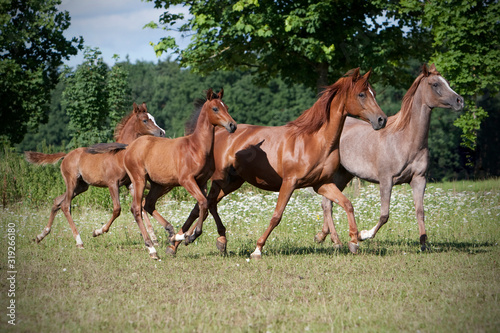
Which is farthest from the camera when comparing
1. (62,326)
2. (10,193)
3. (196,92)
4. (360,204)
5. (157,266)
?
(196,92)

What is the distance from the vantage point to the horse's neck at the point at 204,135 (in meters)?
8.72

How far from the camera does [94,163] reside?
35.0ft

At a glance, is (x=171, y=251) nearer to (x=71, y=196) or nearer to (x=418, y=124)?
(x=71, y=196)

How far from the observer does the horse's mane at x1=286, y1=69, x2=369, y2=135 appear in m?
8.50

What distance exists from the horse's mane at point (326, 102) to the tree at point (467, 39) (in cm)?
1089

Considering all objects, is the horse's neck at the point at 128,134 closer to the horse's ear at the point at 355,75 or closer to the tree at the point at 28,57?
the horse's ear at the point at 355,75

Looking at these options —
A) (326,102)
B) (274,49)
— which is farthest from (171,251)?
(274,49)

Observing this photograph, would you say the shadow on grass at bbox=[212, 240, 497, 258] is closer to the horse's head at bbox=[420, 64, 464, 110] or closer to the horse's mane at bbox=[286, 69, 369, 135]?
the horse's mane at bbox=[286, 69, 369, 135]

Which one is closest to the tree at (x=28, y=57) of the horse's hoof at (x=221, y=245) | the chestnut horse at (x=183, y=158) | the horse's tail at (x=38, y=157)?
A: the horse's tail at (x=38, y=157)

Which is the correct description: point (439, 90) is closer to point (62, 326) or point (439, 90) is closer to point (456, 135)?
point (62, 326)

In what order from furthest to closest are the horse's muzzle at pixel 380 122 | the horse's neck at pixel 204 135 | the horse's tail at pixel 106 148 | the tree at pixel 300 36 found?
the tree at pixel 300 36 < the horse's tail at pixel 106 148 < the horse's neck at pixel 204 135 < the horse's muzzle at pixel 380 122

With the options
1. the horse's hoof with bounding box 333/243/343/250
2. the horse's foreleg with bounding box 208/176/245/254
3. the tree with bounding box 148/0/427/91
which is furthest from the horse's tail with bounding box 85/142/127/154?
the tree with bounding box 148/0/427/91

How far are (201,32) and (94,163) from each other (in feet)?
29.5

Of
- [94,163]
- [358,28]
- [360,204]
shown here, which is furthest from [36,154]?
[358,28]
